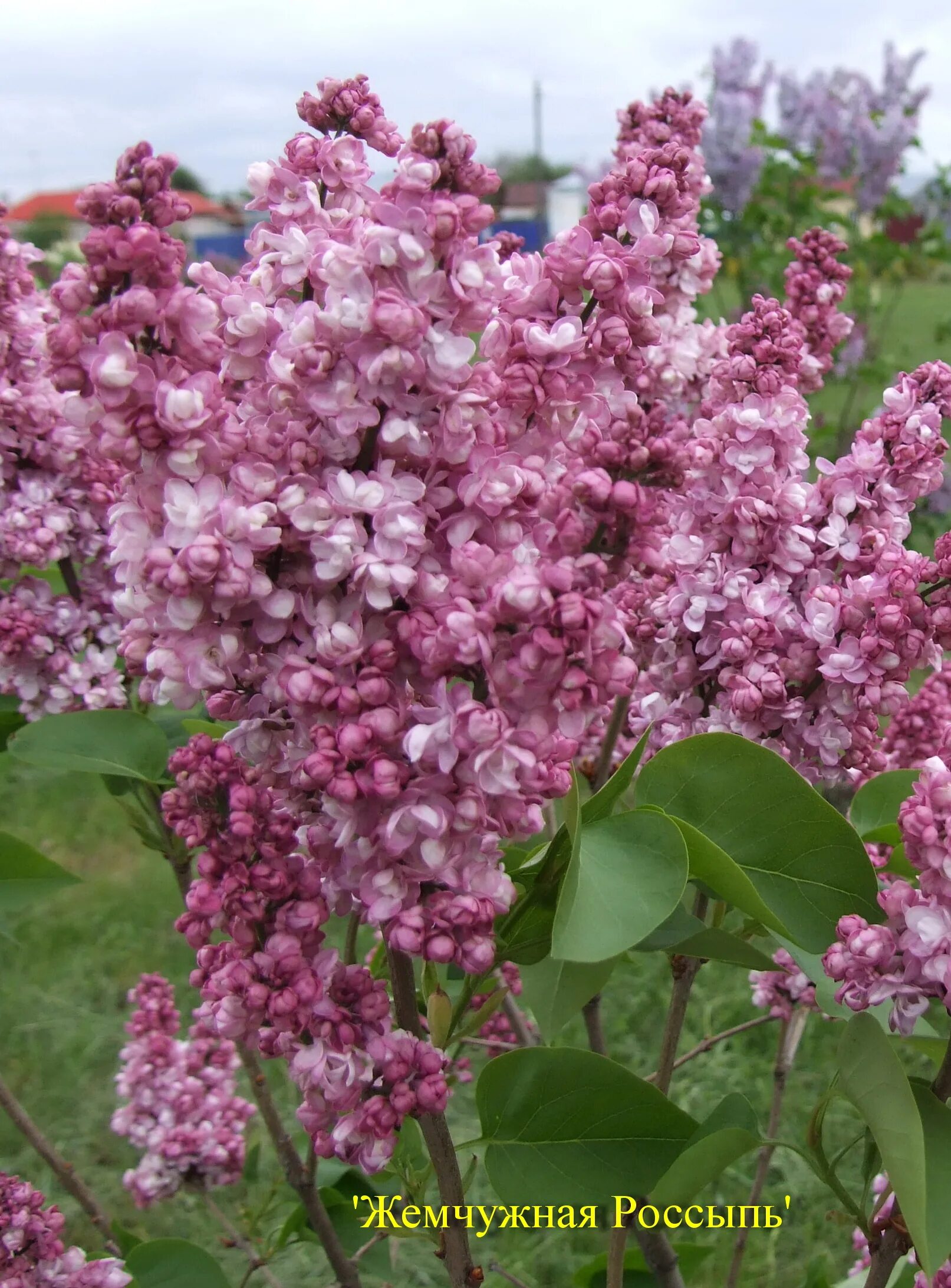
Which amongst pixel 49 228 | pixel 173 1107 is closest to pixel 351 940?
pixel 173 1107

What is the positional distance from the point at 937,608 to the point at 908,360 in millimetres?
5461

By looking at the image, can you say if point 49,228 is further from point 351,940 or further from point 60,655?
point 351,940

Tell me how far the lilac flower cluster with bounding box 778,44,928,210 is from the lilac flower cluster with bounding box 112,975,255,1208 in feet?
14.2

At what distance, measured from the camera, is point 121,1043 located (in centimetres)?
270

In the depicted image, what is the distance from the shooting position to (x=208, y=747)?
0.63 metres

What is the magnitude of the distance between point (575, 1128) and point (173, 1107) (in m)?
1.10

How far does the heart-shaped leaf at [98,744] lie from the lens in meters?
0.88

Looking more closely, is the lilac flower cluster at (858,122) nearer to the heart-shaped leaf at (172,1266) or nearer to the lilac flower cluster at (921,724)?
the lilac flower cluster at (921,724)

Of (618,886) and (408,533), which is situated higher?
(408,533)

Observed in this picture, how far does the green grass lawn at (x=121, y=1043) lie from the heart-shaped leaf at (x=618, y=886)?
788 millimetres

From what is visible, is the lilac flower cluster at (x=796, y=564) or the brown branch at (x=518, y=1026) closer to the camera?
the lilac flower cluster at (x=796, y=564)

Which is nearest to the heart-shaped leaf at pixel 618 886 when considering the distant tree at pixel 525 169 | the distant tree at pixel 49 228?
the distant tree at pixel 525 169

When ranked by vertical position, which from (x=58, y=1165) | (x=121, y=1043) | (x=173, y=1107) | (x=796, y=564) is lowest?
(x=121, y=1043)

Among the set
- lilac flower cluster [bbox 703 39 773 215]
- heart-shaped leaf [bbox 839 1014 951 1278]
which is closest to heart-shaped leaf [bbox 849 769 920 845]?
heart-shaped leaf [bbox 839 1014 951 1278]
